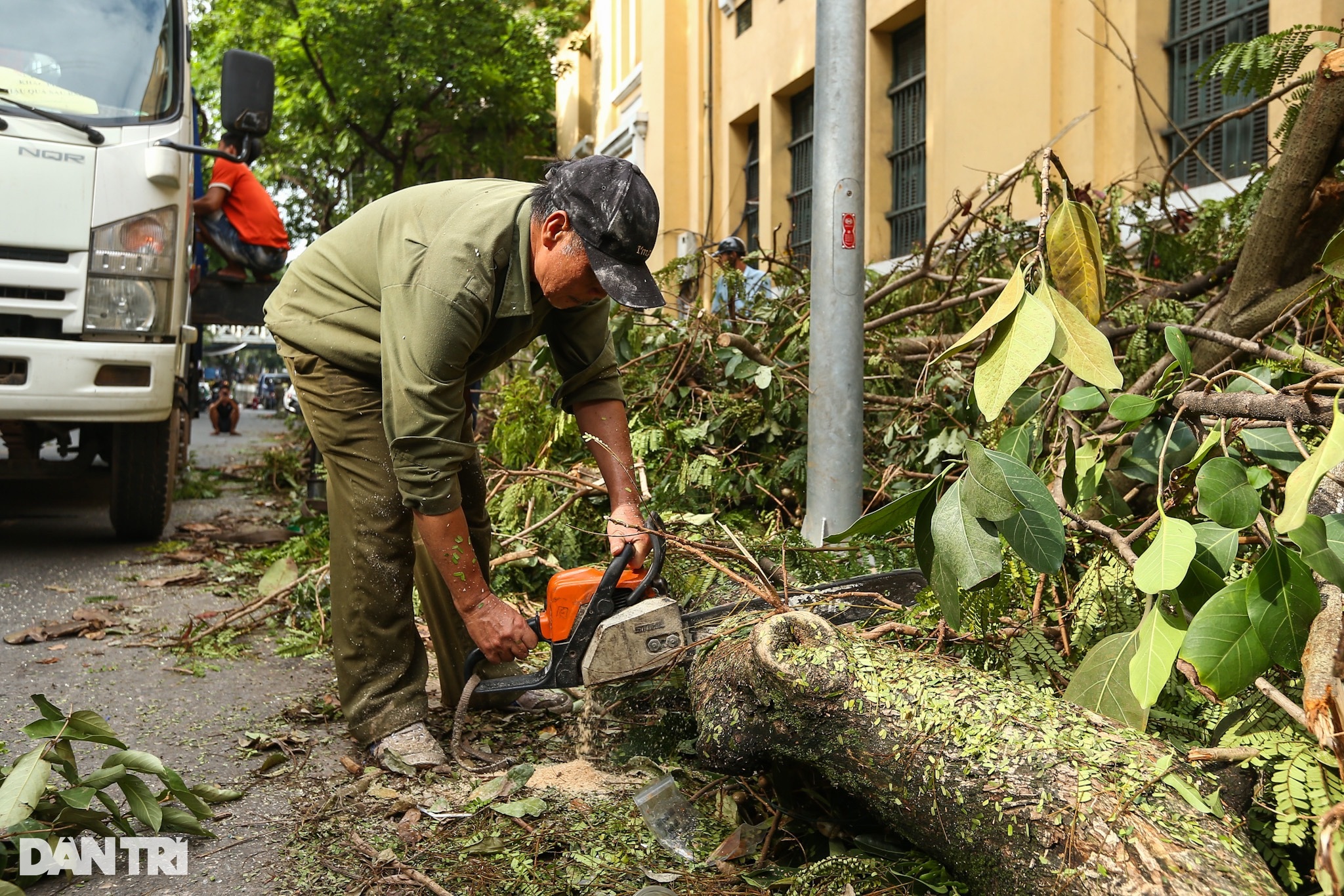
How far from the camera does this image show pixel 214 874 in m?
2.27

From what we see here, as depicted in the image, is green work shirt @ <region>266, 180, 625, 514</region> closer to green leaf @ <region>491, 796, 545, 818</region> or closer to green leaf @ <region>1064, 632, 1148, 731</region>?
green leaf @ <region>491, 796, 545, 818</region>

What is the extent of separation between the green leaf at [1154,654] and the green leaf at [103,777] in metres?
2.14

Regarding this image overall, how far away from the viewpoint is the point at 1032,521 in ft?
5.63

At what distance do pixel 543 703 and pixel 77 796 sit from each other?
145 cm

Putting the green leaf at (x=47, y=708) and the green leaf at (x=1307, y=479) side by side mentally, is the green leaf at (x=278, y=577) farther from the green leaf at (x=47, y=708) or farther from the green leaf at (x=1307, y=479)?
the green leaf at (x=1307, y=479)

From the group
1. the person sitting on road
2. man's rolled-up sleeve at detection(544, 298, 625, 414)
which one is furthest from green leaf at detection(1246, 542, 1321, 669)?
the person sitting on road

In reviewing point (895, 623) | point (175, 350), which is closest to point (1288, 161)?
point (895, 623)

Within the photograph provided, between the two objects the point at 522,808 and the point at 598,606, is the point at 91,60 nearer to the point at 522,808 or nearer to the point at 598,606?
the point at 598,606

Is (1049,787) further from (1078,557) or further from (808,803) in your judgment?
(1078,557)

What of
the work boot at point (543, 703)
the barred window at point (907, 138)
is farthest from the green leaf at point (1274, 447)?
the barred window at point (907, 138)

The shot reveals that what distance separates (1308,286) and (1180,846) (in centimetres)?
212

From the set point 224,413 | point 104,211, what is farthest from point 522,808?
point 224,413

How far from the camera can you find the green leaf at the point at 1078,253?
76.0 inches

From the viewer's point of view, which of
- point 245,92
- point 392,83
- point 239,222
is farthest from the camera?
point 392,83
